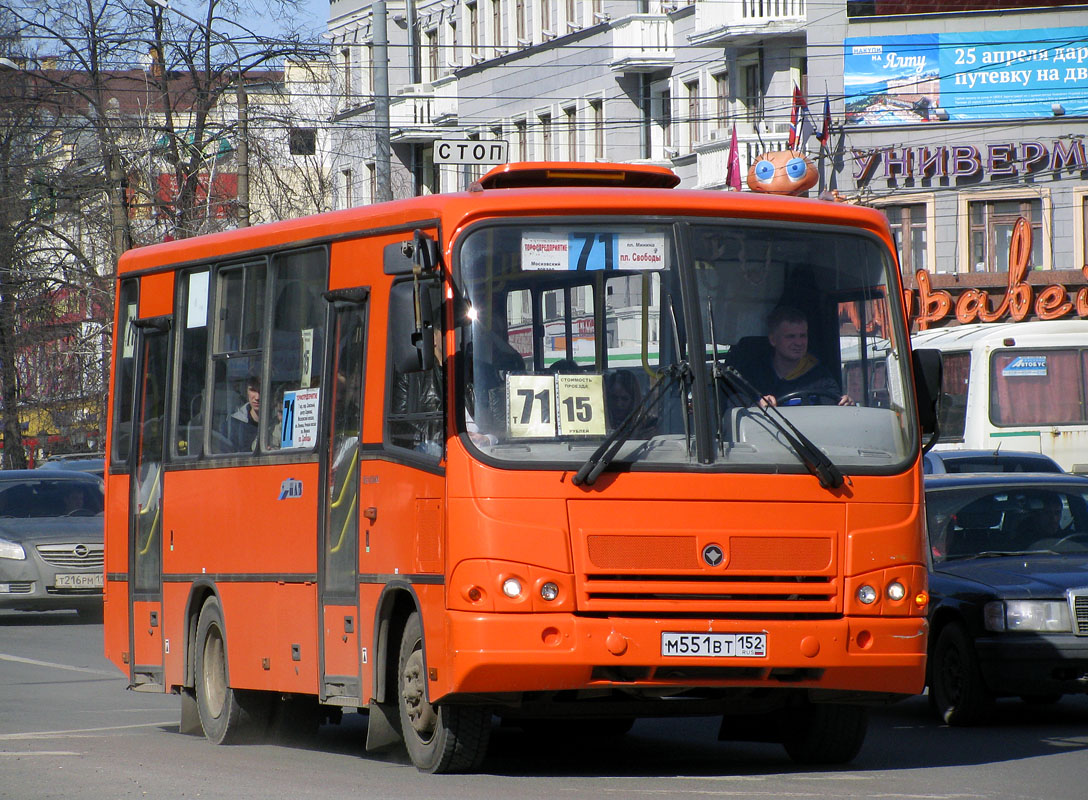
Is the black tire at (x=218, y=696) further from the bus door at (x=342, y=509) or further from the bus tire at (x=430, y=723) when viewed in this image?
the bus tire at (x=430, y=723)

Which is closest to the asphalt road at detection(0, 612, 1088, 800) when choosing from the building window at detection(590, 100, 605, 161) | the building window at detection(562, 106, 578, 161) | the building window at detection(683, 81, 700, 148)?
the building window at detection(683, 81, 700, 148)

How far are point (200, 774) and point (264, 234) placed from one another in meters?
3.28

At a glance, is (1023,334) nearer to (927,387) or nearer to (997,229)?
(997,229)

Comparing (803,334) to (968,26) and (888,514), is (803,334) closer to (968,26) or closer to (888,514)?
(888,514)

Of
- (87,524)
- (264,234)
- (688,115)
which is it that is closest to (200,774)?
(264,234)

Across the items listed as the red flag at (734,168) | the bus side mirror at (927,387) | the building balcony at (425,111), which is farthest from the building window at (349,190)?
the bus side mirror at (927,387)

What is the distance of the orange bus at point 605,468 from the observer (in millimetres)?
9141

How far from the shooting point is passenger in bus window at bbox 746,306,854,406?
379 inches

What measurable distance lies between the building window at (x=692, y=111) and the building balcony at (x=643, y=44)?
84 cm

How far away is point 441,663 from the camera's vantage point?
920 cm

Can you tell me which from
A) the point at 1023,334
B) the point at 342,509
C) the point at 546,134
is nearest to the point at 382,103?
the point at 1023,334

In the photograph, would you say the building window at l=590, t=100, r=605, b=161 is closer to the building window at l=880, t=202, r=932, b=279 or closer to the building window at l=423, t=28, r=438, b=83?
the building window at l=880, t=202, r=932, b=279

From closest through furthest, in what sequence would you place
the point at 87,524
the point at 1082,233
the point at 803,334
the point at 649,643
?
the point at 649,643
the point at 803,334
the point at 87,524
the point at 1082,233

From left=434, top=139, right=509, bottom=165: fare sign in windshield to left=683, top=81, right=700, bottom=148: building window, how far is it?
22.8m
